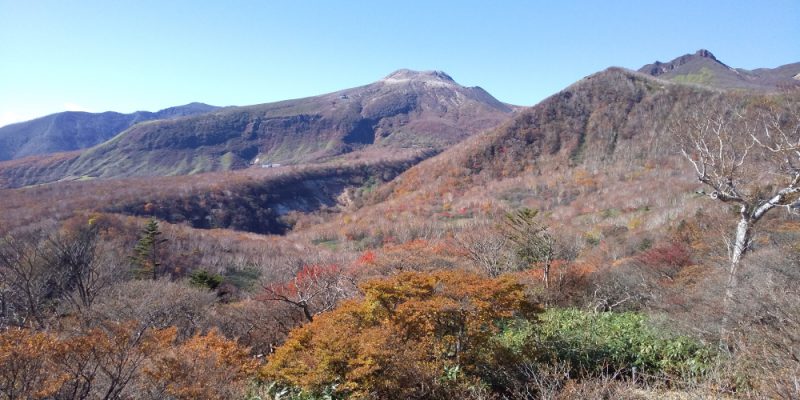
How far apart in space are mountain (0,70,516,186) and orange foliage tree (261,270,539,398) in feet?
440

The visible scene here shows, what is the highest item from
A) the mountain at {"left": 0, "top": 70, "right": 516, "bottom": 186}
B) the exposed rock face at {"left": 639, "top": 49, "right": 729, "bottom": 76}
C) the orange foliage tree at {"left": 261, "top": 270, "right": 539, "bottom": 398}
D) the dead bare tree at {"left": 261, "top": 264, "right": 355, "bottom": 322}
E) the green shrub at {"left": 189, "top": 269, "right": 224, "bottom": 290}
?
the exposed rock face at {"left": 639, "top": 49, "right": 729, "bottom": 76}

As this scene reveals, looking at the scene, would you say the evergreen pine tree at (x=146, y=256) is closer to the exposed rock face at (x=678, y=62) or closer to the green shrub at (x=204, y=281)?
the green shrub at (x=204, y=281)

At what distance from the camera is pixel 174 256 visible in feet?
145

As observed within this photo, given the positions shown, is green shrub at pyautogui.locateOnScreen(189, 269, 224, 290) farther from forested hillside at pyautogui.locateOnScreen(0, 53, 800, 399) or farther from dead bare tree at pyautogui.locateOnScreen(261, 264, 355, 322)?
dead bare tree at pyautogui.locateOnScreen(261, 264, 355, 322)

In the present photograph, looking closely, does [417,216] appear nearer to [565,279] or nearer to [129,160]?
[565,279]

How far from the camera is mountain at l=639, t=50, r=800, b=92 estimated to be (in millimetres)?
122812

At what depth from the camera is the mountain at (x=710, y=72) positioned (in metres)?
123

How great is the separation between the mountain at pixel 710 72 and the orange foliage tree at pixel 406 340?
138364 mm

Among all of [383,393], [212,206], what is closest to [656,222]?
[383,393]

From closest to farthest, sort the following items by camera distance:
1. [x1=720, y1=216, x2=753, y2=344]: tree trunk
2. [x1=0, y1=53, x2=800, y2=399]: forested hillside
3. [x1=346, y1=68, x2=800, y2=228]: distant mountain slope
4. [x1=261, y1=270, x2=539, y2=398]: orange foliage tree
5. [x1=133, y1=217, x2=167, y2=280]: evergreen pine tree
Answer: [x1=0, y1=53, x2=800, y2=399]: forested hillside
[x1=261, y1=270, x2=539, y2=398]: orange foliage tree
[x1=720, y1=216, x2=753, y2=344]: tree trunk
[x1=133, y1=217, x2=167, y2=280]: evergreen pine tree
[x1=346, y1=68, x2=800, y2=228]: distant mountain slope

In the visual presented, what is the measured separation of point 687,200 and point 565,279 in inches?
1224

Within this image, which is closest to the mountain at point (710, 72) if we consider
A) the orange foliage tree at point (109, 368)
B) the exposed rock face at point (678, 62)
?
the exposed rock face at point (678, 62)

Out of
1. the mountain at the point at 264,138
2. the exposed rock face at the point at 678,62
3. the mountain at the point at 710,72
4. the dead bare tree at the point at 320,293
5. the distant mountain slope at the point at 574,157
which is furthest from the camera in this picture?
the exposed rock face at the point at 678,62

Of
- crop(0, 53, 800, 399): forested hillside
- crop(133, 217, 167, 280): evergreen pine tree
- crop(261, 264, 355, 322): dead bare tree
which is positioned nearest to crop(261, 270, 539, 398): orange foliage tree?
crop(0, 53, 800, 399): forested hillside
